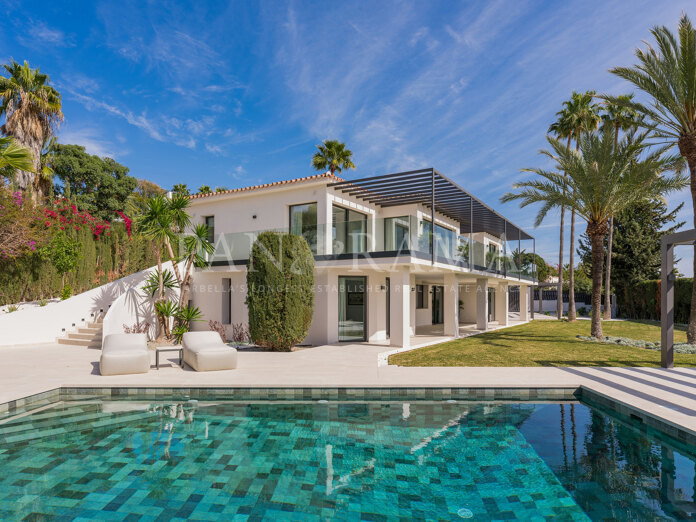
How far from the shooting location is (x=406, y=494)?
4668mm

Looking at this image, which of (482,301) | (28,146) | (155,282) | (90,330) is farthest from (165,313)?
(482,301)

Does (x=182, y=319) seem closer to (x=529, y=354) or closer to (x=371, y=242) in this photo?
(x=371, y=242)

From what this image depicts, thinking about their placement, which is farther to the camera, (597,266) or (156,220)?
(597,266)

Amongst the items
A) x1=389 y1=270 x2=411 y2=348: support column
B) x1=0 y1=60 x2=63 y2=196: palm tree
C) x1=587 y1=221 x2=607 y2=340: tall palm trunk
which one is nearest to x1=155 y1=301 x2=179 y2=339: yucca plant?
x1=389 y1=270 x2=411 y2=348: support column

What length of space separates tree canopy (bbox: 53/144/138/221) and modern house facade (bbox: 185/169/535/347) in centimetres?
2083

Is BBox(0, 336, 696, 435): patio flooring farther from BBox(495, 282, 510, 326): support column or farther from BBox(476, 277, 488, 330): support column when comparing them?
BBox(495, 282, 510, 326): support column

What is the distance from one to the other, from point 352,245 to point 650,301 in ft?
93.2

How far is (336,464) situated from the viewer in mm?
5379

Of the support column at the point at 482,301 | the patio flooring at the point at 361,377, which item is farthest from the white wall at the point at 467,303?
the patio flooring at the point at 361,377

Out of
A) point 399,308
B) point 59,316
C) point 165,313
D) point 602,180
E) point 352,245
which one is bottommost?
point 59,316

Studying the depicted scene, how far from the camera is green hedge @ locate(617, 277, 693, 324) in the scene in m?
27.1

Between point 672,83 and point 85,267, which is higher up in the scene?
point 672,83

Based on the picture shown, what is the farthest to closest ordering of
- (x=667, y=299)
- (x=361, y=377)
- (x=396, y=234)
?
(x=396, y=234), (x=667, y=299), (x=361, y=377)

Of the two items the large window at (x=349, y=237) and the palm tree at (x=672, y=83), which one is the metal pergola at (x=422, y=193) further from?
the palm tree at (x=672, y=83)
